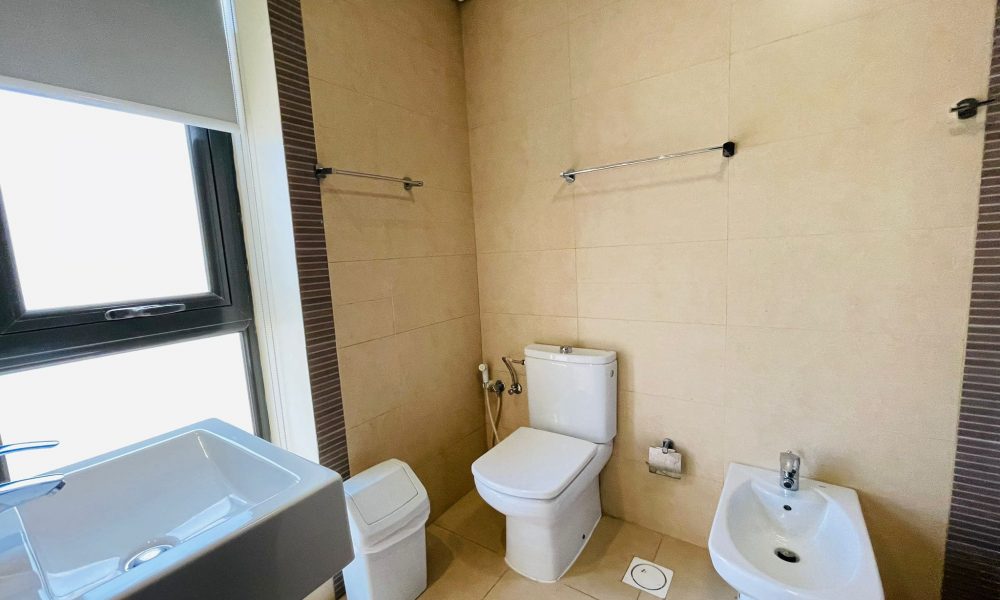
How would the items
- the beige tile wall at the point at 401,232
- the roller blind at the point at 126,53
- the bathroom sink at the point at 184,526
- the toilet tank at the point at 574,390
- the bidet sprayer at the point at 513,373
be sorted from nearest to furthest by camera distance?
the bathroom sink at the point at 184,526 < the roller blind at the point at 126,53 < the beige tile wall at the point at 401,232 < the toilet tank at the point at 574,390 < the bidet sprayer at the point at 513,373

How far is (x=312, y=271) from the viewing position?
1404 millimetres

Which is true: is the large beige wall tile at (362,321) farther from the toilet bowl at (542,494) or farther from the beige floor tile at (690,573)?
the beige floor tile at (690,573)

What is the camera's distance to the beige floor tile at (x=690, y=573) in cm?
146

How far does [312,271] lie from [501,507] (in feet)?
3.58

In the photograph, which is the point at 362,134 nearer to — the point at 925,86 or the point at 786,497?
the point at 925,86

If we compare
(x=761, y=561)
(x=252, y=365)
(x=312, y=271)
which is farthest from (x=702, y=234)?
(x=252, y=365)

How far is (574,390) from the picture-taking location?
68.7 inches

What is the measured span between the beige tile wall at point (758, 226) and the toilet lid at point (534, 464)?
32cm

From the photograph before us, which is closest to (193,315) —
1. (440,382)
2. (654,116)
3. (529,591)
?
(440,382)

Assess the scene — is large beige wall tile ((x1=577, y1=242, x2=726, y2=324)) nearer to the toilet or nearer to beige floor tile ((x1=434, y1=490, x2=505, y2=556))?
the toilet

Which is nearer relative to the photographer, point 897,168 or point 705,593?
point 897,168

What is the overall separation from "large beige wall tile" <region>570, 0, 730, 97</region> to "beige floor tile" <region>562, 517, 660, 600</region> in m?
1.92

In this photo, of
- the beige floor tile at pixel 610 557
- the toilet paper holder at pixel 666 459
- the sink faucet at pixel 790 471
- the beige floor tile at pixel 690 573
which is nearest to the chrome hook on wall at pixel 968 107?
the sink faucet at pixel 790 471

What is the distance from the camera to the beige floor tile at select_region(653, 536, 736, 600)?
57.5 inches
